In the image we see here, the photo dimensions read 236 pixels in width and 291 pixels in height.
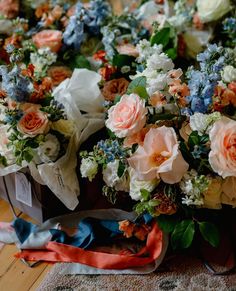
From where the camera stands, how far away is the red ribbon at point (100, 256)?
1.26m

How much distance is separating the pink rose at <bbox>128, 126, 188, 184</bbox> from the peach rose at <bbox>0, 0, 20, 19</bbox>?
0.93 meters

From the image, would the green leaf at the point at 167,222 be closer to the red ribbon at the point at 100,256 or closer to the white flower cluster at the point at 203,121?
the red ribbon at the point at 100,256

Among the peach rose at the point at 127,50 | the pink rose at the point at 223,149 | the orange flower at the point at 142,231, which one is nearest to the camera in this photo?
the pink rose at the point at 223,149

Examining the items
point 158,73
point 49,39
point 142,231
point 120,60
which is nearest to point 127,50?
point 120,60

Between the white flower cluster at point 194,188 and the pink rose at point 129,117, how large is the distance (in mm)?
160

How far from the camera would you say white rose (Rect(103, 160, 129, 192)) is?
1.21 meters

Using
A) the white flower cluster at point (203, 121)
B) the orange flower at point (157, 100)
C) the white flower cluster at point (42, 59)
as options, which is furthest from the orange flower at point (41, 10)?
the white flower cluster at point (203, 121)

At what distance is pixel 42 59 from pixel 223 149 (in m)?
0.76

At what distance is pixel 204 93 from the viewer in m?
1.14

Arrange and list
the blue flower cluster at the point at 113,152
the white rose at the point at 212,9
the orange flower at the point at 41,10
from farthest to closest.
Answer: the orange flower at the point at 41,10
the white rose at the point at 212,9
the blue flower cluster at the point at 113,152

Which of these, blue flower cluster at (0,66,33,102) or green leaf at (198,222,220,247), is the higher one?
blue flower cluster at (0,66,33,102)

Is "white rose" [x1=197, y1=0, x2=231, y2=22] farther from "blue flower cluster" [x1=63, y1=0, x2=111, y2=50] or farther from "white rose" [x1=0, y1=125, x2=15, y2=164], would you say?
"white rose" [x1=0, y1=125, x2=15, y2=164]

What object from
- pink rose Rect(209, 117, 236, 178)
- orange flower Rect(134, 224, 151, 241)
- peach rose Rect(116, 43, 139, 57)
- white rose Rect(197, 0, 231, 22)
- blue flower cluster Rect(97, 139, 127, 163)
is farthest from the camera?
white rose Rect(197, 0, 231, 22)

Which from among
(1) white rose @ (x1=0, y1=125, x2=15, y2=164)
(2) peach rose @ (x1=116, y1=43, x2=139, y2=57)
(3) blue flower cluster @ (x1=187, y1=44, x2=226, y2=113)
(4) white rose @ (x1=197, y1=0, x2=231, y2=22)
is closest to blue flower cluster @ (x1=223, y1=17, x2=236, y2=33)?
(4) white rose @ (x1=197, y1=0, x2=231, y2=22)
